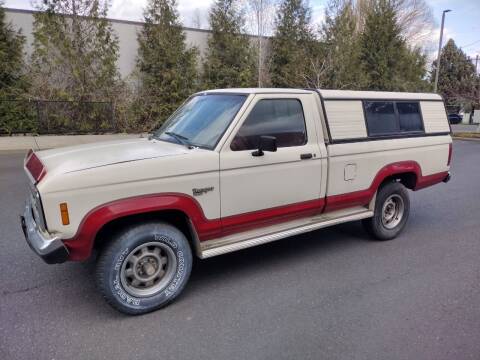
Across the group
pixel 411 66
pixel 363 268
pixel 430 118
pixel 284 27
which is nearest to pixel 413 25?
pixel 411 66

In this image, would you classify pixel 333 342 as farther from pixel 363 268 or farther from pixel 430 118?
pixel 430 118

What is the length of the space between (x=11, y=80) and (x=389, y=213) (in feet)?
49.8

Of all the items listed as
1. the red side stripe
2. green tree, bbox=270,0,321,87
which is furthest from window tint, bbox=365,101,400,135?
green tree, bbox=270,0,321,87

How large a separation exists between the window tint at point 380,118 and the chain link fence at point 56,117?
13.3 m

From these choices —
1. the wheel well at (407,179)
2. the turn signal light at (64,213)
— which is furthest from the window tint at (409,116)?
the turn signal light at (64,213)

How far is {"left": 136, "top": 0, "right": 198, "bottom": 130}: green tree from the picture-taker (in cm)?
1708

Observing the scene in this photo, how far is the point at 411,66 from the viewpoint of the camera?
25203 millimetres

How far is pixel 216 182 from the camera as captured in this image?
3504 mm

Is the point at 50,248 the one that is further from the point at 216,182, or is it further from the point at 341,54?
Answer: the point at 341,54

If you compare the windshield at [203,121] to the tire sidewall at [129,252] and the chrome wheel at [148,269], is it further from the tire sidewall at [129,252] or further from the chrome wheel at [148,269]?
the chrome wheel at [148,269]

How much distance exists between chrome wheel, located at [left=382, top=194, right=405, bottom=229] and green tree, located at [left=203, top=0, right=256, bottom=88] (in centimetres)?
1473

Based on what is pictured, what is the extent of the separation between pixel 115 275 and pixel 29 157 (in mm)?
1619

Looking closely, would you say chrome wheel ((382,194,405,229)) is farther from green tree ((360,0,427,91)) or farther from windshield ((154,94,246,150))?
green tree ((360,0,427,91))

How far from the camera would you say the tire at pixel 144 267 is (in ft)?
10.3
